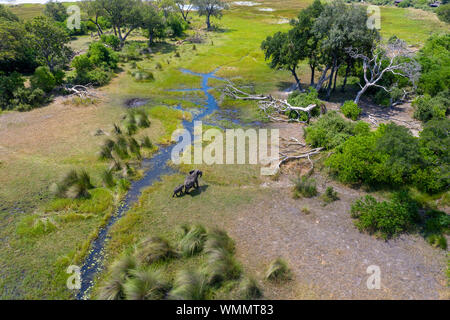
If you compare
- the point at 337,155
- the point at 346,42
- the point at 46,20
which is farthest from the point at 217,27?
the point at 337,155

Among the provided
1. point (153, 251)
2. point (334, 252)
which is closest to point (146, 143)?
point (153, 251)

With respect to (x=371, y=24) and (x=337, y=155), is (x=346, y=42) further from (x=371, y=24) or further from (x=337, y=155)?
(x=337, y=155)

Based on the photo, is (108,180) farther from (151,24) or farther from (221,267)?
(151,24)

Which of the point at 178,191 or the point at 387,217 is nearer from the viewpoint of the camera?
the point at 387,217

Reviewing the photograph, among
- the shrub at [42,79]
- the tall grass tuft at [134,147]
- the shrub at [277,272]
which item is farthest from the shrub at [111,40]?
the shrub at [277,272]

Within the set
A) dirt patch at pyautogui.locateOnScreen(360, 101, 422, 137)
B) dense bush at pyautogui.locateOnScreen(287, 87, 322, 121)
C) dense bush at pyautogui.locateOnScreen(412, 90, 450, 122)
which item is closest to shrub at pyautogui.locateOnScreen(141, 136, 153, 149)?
dense bush at pyautogui.locateOnScreen(287, 87, 322, 121)

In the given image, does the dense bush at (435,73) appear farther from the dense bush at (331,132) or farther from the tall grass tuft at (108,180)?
the tall grass tuft at (108,180)

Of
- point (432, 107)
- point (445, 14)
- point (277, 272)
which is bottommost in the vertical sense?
point (277, 272)
